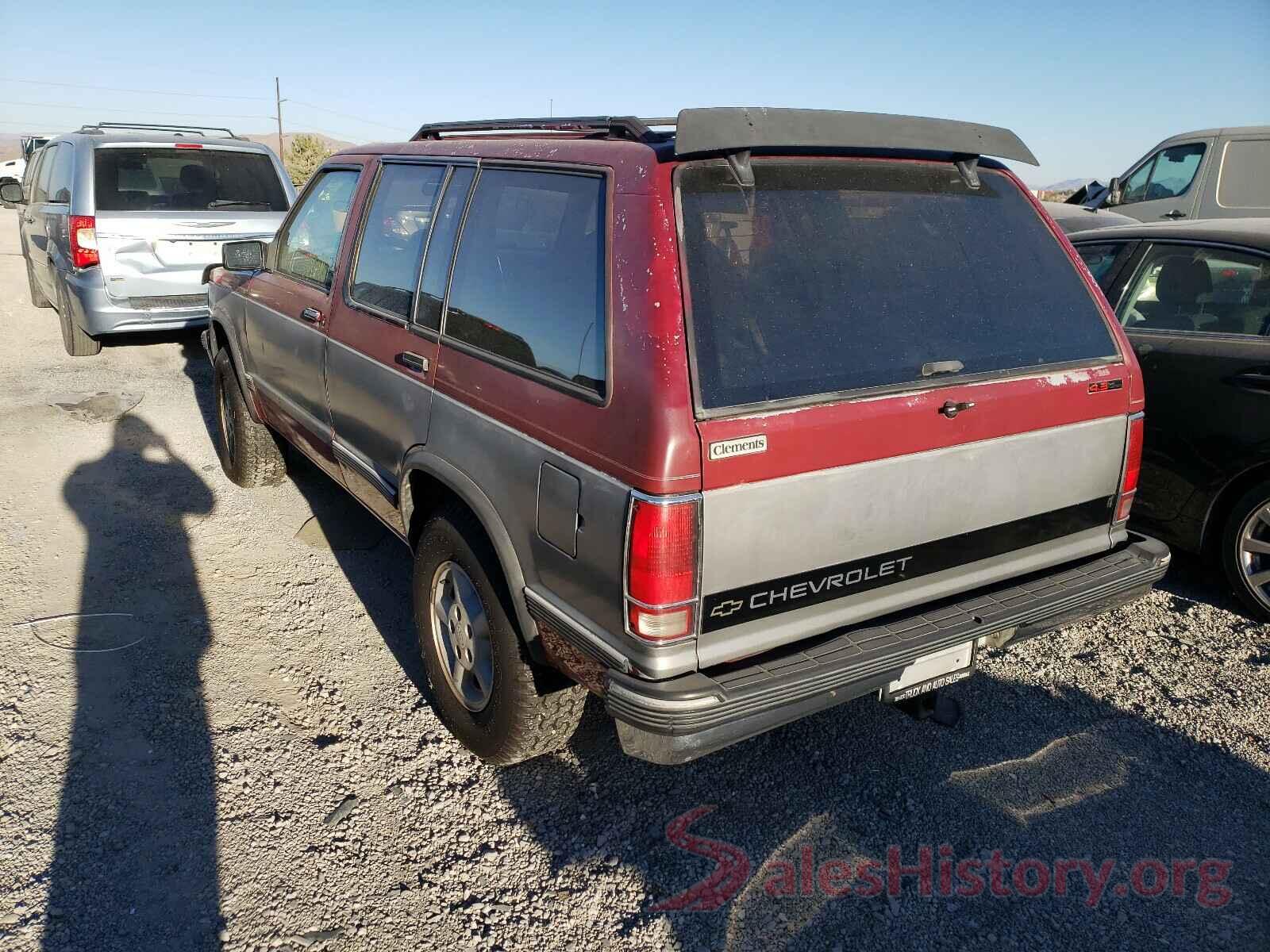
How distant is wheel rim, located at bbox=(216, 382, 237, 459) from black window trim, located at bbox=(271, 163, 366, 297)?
3.98 feet

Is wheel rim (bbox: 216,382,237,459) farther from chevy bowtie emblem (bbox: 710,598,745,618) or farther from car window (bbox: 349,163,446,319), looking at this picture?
chevy bowtie emblem (bbox: 710,598,745,618)

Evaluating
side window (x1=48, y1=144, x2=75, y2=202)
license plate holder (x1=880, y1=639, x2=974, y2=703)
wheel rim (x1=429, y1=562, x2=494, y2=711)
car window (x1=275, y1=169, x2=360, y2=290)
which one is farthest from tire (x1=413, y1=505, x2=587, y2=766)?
side window (x1=48, y1=144, x2=75, y2=202)

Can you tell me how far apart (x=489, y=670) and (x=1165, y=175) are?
11081 millimetres

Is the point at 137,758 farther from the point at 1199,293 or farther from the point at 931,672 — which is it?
the point at 1199,293

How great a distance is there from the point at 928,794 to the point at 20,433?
6342 mm

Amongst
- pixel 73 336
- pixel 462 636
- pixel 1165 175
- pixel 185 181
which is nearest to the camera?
pixel 462 636

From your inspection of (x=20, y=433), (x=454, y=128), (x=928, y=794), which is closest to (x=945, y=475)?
(x=928, y=794)

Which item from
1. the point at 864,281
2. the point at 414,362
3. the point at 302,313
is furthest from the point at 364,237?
the point at 864,281

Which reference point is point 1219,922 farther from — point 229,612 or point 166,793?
point 229,612

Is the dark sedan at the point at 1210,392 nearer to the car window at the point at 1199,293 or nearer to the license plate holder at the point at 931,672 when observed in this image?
the car window at the point at 1199,293

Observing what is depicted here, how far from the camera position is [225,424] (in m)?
5.68

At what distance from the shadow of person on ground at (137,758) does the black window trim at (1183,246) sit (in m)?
3.92

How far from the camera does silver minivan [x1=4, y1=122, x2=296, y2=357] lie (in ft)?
24.6

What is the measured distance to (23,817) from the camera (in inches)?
112
